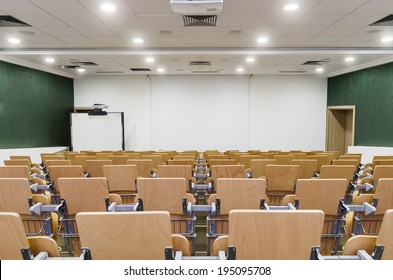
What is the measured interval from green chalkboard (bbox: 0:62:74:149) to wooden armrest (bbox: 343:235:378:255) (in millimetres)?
9701

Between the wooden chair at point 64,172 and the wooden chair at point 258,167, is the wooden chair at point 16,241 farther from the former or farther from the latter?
the wooden chair at point 258,167

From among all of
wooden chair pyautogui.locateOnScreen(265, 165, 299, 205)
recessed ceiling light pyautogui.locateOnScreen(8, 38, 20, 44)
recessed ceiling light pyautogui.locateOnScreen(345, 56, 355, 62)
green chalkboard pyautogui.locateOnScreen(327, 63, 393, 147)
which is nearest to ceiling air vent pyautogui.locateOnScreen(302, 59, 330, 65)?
recessed ceiling light pyautogui.locateOnScreen(345, 56, 355, 62)

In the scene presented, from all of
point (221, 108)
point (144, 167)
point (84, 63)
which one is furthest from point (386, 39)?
point (84, 63)

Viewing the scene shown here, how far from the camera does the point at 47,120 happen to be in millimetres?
10938

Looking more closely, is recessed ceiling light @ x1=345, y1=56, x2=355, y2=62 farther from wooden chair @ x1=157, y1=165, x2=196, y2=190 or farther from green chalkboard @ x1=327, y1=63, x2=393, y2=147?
wooden chair @ x1=157, y1=165, x2=196, y2=190

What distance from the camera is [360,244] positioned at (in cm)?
159

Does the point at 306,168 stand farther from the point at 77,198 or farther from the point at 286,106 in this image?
the point at 286,106

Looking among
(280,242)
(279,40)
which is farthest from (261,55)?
→ (280,242)

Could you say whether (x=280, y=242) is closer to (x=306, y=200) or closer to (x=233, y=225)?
(x=233, y=225)

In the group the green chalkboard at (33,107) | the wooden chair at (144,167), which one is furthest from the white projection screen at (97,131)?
the wooden chair at (144,167)

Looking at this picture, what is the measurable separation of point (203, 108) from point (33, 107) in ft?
21.7

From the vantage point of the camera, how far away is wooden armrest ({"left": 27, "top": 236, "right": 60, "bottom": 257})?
1.58 m

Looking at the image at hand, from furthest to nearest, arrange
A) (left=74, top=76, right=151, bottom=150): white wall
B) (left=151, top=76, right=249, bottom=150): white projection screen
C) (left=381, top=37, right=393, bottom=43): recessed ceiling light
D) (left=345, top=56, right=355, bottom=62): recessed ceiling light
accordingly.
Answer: (left=74, top=76, right=151, bottom=150): white wall
(left=151, top=76, right=249, bottom=150): white projection screen
(left=345, top=56, right=355, bottom=62): recessed ceiling light
(left=381, top=37, right=393, bottom=43): recessed ceiling light

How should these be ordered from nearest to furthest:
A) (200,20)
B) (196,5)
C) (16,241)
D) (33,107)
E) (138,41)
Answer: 1. (16,241)
2. (196,5)
3. (200,20)
4. (138,41)
5. (33,107)
